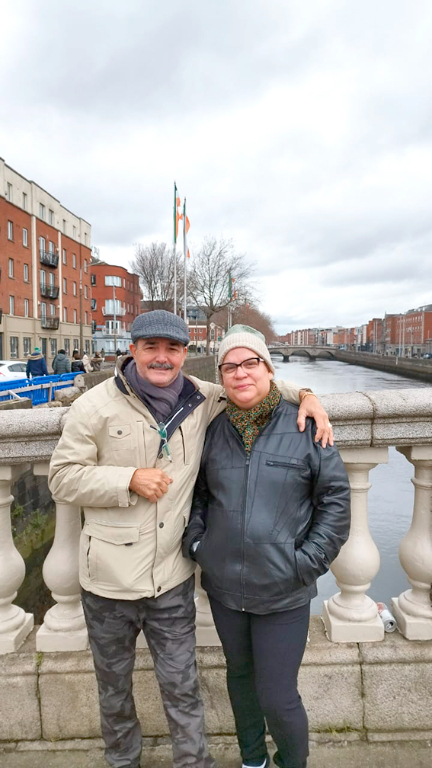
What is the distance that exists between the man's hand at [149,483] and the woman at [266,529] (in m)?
0.21

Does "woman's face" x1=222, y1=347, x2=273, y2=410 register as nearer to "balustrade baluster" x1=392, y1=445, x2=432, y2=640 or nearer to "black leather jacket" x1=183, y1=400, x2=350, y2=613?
"black leather jacket" x1=183, y1=400, x2=350, y2=613

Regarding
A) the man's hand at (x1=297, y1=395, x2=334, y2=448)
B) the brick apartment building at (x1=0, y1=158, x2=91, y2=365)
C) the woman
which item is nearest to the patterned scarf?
the woman

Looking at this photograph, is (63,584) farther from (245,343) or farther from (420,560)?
(420,560)

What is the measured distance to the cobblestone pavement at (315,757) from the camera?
203 cm

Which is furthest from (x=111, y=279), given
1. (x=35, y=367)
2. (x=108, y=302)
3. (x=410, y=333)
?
(x=410, y=333)

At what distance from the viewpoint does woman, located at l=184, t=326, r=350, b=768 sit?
172 cm

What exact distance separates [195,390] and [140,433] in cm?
28

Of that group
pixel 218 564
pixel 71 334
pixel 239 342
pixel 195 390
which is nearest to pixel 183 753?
pixel 218 564

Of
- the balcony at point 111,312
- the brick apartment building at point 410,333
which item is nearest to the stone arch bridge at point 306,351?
the brick apartment building at point 410,333

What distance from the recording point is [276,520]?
68.2 inches

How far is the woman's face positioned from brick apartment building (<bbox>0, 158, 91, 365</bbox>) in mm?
30830

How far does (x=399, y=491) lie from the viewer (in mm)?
11180

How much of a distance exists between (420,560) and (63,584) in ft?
5.26

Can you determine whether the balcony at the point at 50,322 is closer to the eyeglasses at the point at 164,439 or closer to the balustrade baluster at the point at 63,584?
the balustrade baluster at the point at 63,584
